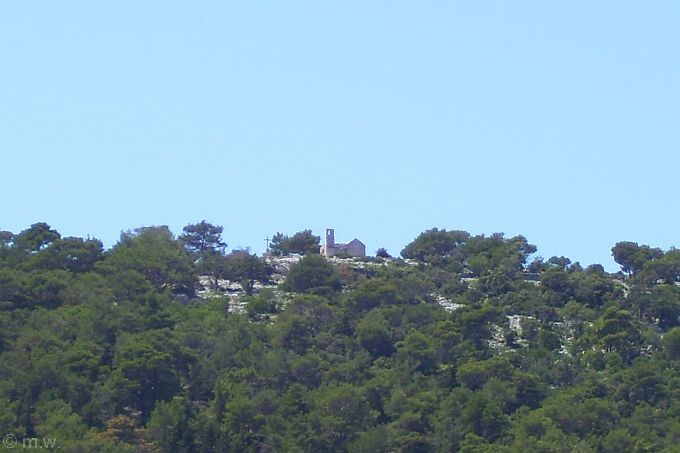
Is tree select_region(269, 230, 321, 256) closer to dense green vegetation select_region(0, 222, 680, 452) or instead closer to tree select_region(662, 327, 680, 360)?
dense green vegetation select_region(0, 222, 680, 452)

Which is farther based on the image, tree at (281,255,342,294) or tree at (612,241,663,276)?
tree at (612,241,663,276)

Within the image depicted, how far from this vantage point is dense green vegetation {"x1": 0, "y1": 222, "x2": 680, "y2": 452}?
173 feet

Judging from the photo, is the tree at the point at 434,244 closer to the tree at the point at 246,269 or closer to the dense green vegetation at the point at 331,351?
the dense green vegetation at the point at 331,351

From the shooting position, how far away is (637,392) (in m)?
58.5

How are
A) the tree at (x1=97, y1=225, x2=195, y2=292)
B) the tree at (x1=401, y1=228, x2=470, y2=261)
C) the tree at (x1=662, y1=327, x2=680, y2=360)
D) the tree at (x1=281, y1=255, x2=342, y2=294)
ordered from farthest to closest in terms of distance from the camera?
1. the tree at (x1=401, y1=228, x2=470, y2=261)
2. the tree at (x1=281, y1=255, x2=342, y2=294)
3. the tree at (x1=97, y1=225, x2=195, y2=292)
4. the tree at (x1=662, y1=327, x2=680, y2=360)

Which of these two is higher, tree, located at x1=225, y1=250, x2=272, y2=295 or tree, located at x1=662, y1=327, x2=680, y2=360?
tree, located at x1=225, y1=250, x2=272, y2=295

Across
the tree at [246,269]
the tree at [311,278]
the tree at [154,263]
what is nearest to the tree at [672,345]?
the tree at [311,278]

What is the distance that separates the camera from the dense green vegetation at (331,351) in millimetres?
52844

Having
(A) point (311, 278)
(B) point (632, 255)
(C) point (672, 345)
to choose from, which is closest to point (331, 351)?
(A) point (311, 278)

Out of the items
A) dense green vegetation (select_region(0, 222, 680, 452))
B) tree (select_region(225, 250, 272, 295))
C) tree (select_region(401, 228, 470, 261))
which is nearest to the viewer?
dense green vegetation (select_region(0, 222, 680, 452))

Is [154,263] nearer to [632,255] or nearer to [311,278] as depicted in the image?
[311,278]

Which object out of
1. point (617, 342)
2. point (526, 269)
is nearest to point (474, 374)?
point (617, 342)

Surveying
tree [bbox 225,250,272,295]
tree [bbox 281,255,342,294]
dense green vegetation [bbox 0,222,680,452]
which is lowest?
dense green vegetation [bbox 0,222,680,452]

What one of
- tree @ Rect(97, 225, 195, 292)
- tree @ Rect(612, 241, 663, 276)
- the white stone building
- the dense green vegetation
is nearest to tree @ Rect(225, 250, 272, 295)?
the dense green vegetation
